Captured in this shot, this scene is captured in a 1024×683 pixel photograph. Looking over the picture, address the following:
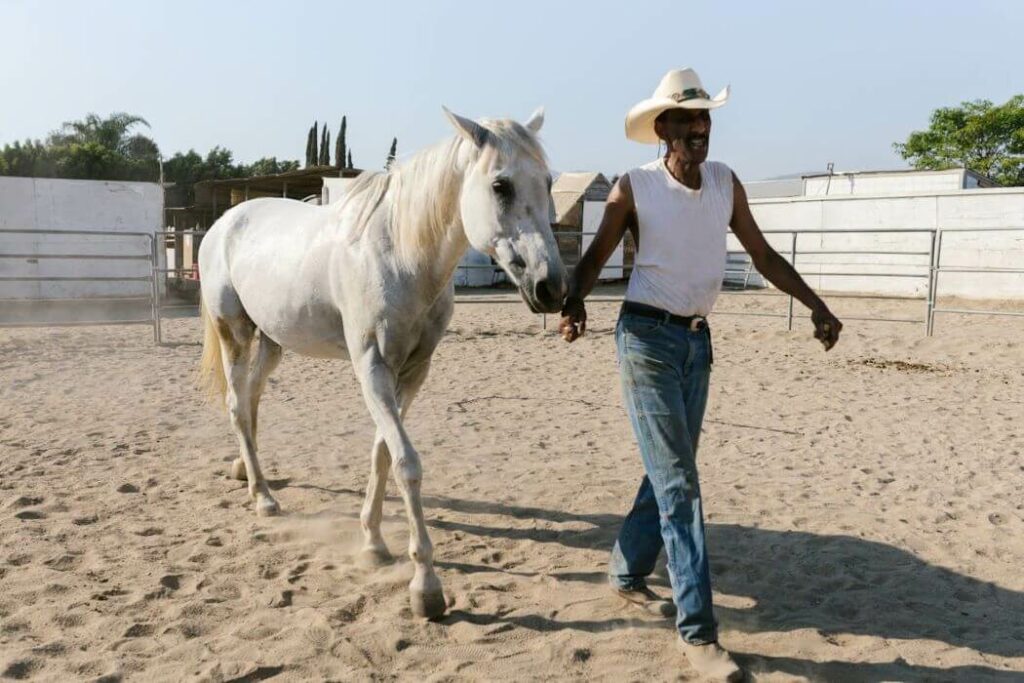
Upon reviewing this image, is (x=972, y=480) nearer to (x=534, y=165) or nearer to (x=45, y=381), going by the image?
(x=534, y=165)

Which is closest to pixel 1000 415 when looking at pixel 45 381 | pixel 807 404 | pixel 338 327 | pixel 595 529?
pixel 807 404

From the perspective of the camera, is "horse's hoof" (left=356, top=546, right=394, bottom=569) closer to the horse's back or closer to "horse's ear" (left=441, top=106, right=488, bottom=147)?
the horse's back

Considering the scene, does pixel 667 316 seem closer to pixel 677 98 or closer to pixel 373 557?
pixel 677 98

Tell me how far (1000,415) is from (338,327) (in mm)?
5393

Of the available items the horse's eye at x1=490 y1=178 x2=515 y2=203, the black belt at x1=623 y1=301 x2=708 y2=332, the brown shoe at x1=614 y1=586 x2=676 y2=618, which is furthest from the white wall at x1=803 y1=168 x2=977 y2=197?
the horse's eye at x1=490 y1=178 x2=515 y2=203

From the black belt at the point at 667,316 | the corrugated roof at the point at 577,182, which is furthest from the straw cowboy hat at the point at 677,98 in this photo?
the corrugated roof at the point at 577,182

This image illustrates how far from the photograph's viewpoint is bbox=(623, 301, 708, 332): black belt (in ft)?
8.31

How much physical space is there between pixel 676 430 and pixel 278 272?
214cm

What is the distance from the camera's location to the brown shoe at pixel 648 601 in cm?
290

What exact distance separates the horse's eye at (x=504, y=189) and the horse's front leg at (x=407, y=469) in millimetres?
905

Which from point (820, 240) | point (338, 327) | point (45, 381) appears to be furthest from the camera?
point (820, 240)

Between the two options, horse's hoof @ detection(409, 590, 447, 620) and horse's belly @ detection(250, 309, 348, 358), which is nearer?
horse's hoof @ detection(409, 590, 447, 620)

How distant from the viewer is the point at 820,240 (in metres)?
19.3

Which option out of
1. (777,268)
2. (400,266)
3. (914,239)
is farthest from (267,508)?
(914,239)
